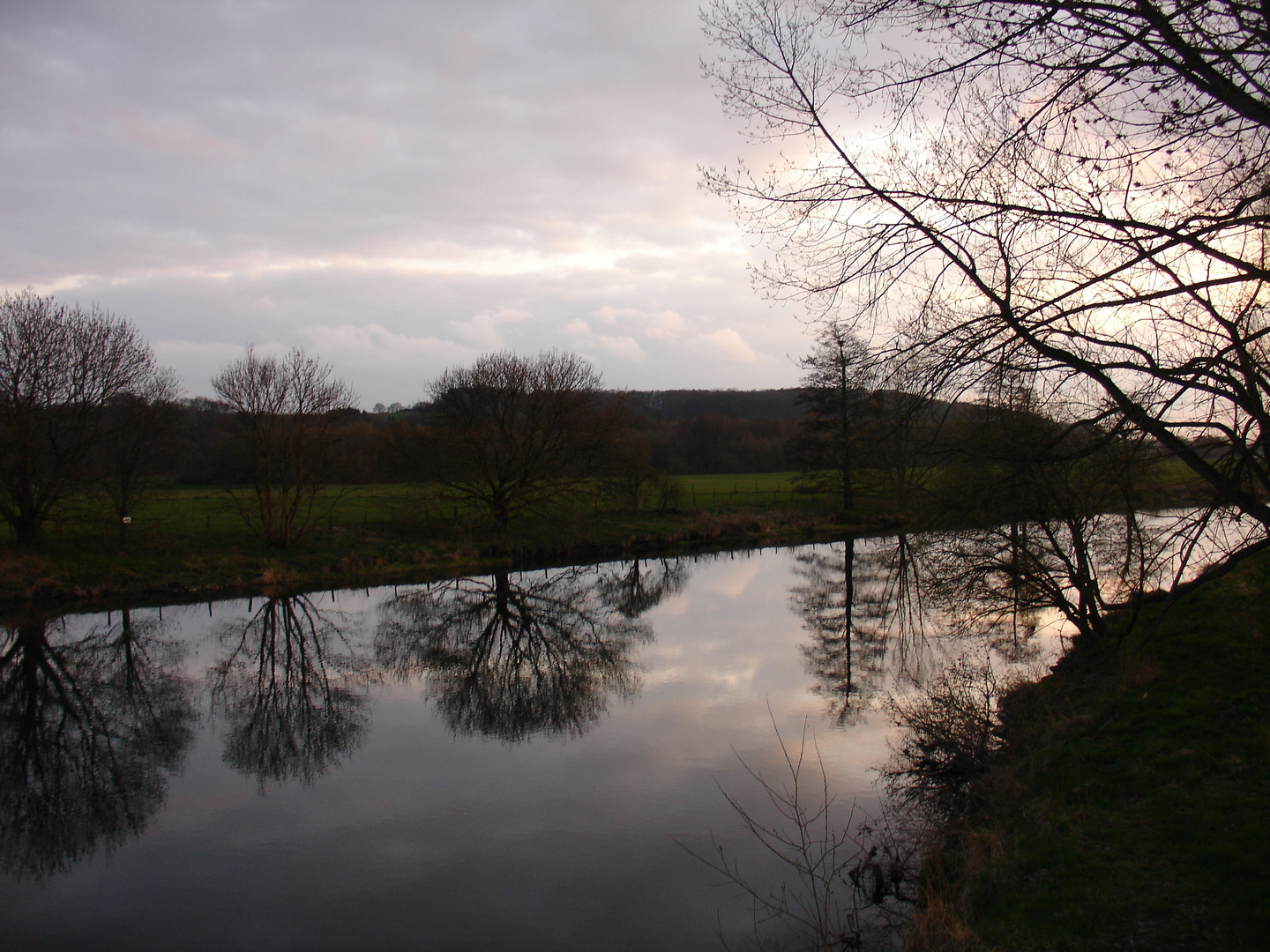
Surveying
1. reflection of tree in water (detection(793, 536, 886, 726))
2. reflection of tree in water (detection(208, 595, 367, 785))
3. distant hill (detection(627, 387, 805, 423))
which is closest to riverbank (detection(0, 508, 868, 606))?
reflection of tree in water (detection(208, 595, 367, 785))

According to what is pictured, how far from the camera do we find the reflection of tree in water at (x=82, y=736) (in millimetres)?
8641

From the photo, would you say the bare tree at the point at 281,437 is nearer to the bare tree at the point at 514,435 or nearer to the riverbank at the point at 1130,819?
the bare tree at the point at 514,435

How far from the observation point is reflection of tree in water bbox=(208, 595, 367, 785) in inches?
428

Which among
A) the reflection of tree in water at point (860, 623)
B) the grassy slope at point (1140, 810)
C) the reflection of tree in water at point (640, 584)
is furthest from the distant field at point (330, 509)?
A: the grassy slope at point (1140, 810)

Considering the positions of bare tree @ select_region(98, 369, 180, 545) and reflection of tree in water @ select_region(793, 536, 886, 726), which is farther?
bare tree @ select_region(98, 369, 180, 545)

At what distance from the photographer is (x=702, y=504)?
38.2 metres

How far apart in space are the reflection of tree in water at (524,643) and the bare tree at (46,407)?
9649mm

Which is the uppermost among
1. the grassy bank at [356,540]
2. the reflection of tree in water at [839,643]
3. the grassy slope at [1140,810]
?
the grassy bank at [356,540]

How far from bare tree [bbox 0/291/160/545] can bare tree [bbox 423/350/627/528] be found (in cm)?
978

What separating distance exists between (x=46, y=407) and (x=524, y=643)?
48.5 ft

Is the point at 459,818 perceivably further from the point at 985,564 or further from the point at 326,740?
the point at 985,564

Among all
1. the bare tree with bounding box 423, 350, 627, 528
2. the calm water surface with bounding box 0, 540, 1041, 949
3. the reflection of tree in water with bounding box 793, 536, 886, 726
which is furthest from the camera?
the bare tree with bounding box 423, 350, 627, 528

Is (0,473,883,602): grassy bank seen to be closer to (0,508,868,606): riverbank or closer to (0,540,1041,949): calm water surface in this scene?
(0,508,868,606): riverbank

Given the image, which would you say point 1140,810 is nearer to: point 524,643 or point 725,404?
point 524,643
